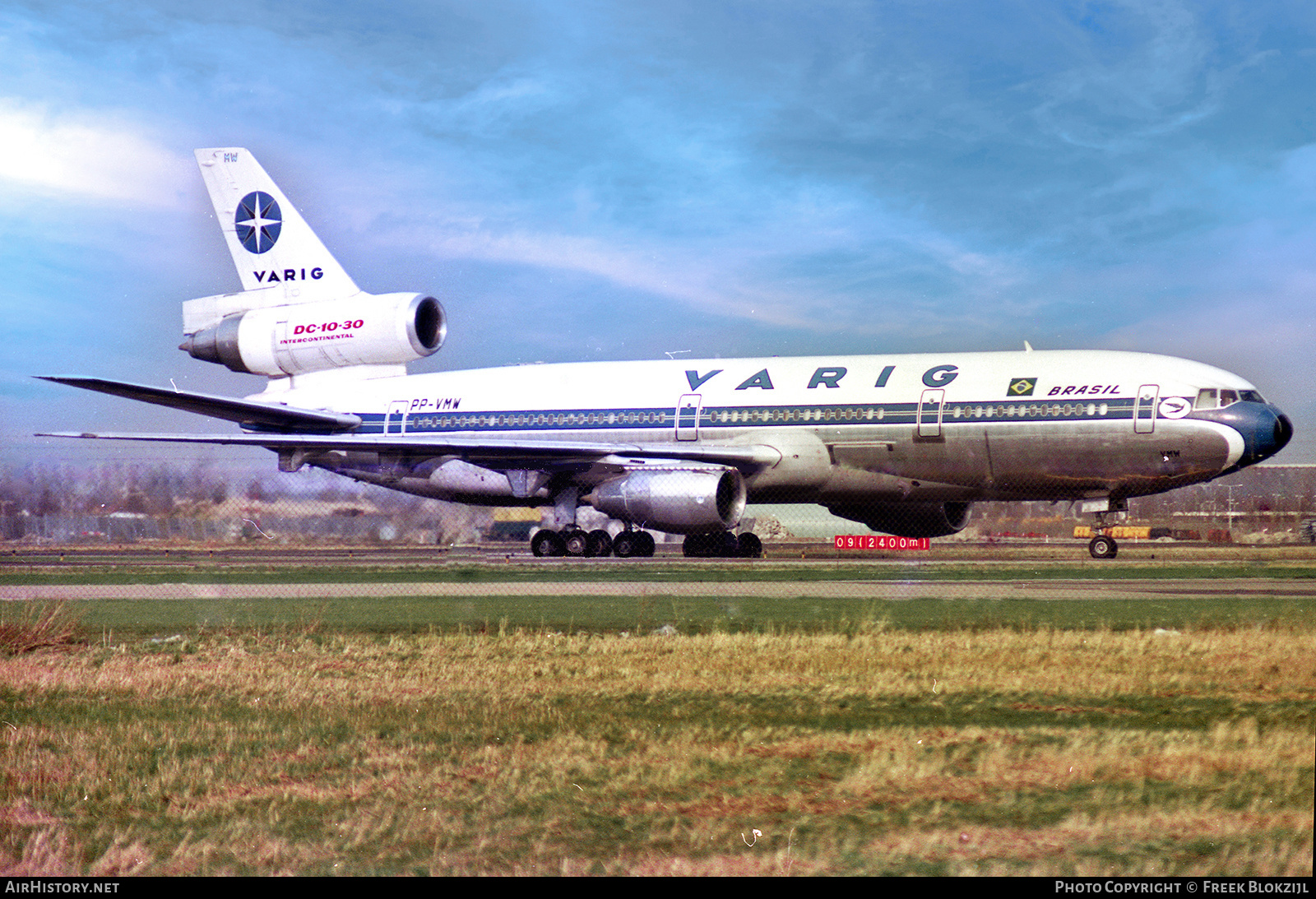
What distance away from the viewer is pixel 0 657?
41.2 ft

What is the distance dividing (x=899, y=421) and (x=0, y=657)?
16.9 m

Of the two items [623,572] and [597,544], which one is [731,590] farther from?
[597,544]

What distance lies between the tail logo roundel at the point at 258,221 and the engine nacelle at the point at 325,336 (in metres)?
1.94

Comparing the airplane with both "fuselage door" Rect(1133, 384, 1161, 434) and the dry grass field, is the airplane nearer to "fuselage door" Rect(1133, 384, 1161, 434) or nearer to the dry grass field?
"fuselage door" Rect(1133, 384, 1161, 434)

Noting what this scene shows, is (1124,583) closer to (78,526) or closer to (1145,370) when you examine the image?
(1145,370)

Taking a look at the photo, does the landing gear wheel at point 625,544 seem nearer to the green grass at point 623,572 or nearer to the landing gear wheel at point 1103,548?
the green grass at point 623,572

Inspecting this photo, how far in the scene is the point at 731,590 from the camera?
19344 mm

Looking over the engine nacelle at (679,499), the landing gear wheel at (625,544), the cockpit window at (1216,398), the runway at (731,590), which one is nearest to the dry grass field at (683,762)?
the runway at (731,590)

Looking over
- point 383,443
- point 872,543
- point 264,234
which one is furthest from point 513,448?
point 872,543

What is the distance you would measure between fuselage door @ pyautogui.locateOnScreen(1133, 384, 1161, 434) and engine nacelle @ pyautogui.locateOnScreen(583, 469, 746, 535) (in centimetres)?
791

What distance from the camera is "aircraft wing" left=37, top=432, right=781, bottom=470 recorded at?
25328mm

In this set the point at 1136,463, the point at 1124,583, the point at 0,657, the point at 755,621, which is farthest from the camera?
the point at 1136,463

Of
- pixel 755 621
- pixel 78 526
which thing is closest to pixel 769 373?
pixel 755 621

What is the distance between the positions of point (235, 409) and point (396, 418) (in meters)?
3.89
